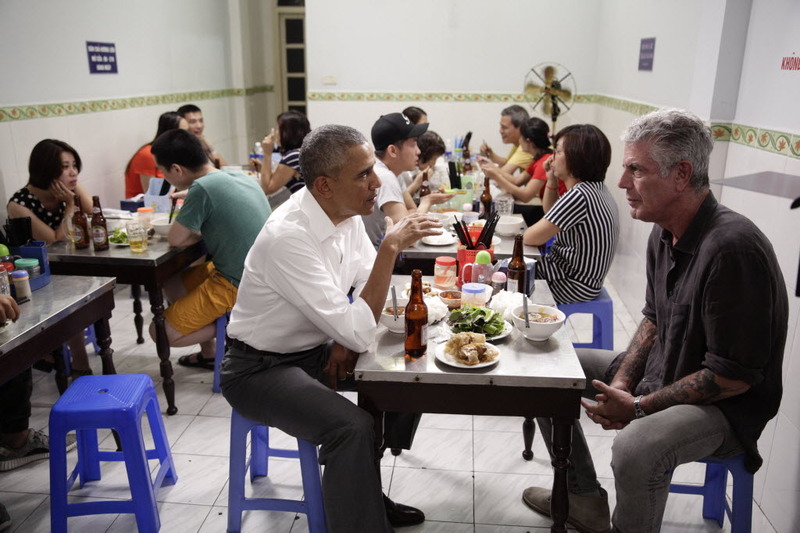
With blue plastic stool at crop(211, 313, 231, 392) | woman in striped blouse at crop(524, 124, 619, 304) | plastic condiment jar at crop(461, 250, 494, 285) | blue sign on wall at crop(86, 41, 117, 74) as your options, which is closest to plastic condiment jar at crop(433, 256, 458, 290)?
plastic condiment jar at crop(461, 250, 494, 285)

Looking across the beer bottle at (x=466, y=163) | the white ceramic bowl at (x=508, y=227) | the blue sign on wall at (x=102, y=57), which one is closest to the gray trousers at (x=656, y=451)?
the white ceramic bowl at (x=508, y=227)

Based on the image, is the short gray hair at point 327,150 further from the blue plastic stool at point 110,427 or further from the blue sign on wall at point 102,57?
the blue sign on wall at point 102,57

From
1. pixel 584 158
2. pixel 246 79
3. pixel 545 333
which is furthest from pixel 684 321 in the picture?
pixel 246 79

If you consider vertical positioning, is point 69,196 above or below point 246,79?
below

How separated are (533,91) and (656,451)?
18.2 feet

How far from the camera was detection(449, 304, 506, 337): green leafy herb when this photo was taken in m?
2.00

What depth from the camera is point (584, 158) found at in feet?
9.88

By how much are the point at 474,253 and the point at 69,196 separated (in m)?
2.29

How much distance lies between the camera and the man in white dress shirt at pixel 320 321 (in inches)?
76.8

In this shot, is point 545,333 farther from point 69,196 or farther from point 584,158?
point 69,196

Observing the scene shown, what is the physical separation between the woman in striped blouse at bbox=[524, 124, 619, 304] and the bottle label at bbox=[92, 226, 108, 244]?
6.71 feet

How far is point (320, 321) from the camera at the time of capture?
78.2 inches

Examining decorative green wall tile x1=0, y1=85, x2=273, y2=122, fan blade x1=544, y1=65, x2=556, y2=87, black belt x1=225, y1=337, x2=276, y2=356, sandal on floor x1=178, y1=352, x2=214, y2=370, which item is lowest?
sandal on floor x1=178, y1=352, x2=214, y2=370

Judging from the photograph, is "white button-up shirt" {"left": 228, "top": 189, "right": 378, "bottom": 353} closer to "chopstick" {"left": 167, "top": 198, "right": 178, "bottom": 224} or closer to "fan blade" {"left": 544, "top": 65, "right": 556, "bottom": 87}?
"chopstick" {"left": 167, "top": 198, "right": 178, "bottom": 224}
